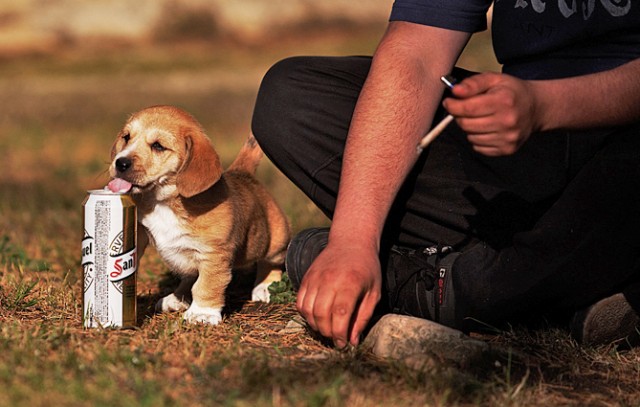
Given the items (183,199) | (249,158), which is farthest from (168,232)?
(249,158)

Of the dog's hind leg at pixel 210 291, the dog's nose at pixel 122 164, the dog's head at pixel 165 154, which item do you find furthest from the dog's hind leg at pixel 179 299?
the dog's nose at pixel 122 164

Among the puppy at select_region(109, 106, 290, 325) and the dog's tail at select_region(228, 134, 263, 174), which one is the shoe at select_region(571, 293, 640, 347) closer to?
the puppy at select_region(109, 106, 290, 325)

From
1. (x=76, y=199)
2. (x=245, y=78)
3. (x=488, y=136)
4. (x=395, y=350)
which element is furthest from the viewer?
(x=245, y=78)

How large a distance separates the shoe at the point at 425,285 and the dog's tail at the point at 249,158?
107 cm

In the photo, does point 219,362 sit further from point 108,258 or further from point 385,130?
point 385,130

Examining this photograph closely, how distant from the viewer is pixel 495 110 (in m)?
2.04

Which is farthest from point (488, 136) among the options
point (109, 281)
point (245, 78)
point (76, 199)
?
point (245, 78)

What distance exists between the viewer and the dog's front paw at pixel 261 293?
3.54m

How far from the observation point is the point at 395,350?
8.25ft

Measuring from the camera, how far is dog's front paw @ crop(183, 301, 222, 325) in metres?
3.00

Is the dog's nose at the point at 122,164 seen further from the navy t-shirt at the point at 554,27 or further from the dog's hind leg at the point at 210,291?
the navy t-shirt at the point at 554,27

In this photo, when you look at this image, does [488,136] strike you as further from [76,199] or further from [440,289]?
[76,199]

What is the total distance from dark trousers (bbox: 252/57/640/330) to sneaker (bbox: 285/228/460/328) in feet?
0.20

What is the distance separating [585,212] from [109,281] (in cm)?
146
